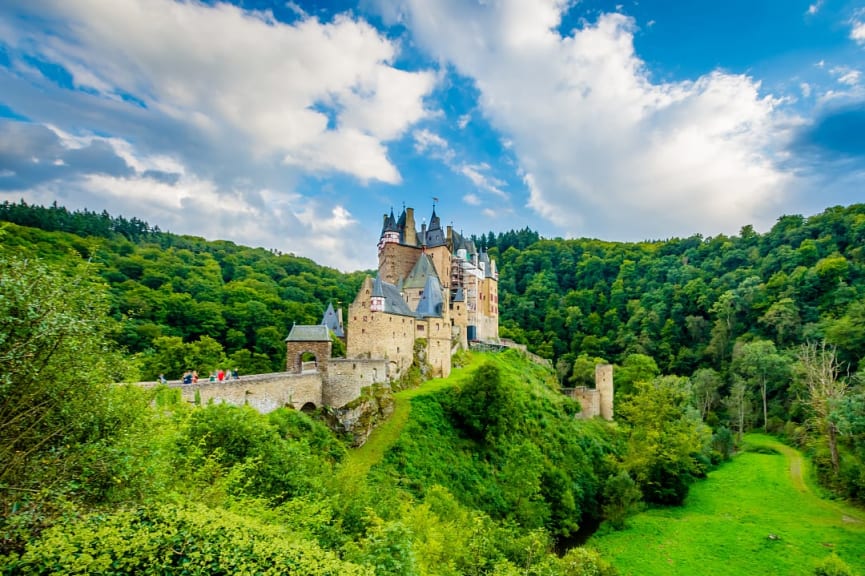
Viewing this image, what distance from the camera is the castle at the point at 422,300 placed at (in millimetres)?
32031

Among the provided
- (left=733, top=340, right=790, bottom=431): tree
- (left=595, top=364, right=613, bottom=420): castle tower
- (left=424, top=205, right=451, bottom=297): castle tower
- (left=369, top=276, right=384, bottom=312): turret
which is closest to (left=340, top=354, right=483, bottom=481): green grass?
(left=369, top=276, right=384, bottom=312): turret

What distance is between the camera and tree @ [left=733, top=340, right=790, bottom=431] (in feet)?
171

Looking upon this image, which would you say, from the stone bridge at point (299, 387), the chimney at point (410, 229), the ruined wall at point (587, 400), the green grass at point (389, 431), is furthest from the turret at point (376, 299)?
the ruined wall at point (587, 400)

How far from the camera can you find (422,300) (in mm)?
38531

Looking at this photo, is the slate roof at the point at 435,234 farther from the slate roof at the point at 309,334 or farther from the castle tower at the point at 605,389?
the castle tower at the point at 605,389

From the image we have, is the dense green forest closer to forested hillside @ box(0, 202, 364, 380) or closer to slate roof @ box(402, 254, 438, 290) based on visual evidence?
forested hillside @ box(0, 202, 364, 380)

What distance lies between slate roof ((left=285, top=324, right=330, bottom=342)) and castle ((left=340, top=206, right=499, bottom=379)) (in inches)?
155

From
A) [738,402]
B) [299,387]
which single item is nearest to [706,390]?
[738,402]

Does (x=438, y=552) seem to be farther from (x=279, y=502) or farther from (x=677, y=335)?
(x=677, y=335)

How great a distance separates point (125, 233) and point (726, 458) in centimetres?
9757

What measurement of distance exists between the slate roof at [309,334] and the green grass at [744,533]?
847 inches

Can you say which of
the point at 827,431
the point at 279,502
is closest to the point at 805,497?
the point at 827,431

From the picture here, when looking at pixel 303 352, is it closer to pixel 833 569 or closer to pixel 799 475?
pixel 833 569

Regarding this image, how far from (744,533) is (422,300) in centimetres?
2688
